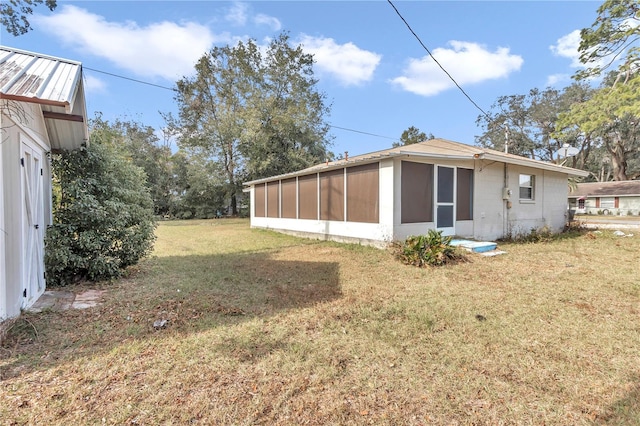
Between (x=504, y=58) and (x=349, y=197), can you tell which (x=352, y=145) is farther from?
(x=349, y=197)

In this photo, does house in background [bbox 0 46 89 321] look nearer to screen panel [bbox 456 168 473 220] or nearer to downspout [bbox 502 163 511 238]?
screen panel [bbox 456 168 473 220]

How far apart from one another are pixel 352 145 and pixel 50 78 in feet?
71.8

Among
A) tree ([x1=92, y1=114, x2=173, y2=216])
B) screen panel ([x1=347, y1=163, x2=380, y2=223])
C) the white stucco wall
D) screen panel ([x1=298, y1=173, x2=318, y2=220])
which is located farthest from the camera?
tree ([x1=92, y1=114, x2=173, y2=216])

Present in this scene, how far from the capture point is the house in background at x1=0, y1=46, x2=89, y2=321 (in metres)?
2.95

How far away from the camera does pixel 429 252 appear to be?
6.39m

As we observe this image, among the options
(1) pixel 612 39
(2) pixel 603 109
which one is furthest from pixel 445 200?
(1) pixel 612 39

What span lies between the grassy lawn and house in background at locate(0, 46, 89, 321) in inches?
25.4

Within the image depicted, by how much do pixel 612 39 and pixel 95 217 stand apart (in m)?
17.5

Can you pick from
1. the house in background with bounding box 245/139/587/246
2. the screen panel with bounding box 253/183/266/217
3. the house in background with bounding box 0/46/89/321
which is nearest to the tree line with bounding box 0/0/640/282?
the house in background with bounding box 245/139/587/246

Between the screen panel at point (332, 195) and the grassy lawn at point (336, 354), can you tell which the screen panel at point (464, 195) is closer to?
the screen panel at point (332, 195)

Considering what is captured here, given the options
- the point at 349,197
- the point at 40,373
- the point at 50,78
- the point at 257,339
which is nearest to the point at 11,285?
the point at 40,373

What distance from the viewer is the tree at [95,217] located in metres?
4.91

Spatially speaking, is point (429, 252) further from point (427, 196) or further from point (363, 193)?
point (363, 193)

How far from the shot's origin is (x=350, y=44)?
11984 millimetres
